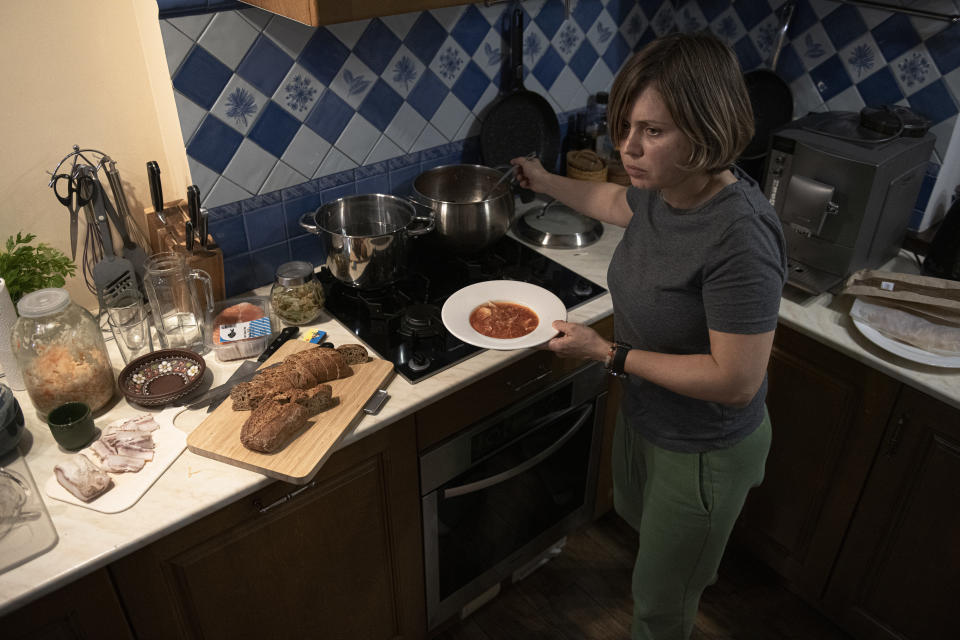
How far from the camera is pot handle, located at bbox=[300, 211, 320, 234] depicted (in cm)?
176

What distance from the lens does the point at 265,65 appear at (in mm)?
1697

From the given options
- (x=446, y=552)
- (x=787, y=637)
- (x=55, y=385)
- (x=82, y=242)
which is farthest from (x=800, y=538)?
(x=82, y=242)

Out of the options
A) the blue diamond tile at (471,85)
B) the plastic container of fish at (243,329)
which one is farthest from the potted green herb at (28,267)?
the blue diamond tile at (471,85)

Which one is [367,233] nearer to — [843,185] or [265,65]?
[265,65]

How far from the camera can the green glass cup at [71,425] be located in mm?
1327

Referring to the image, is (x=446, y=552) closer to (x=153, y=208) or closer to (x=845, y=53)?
(x=153, y=208)

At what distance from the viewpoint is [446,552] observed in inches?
72.4

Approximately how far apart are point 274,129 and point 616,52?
118 cm

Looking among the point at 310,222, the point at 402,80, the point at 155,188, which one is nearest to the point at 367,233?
the point at 310,222

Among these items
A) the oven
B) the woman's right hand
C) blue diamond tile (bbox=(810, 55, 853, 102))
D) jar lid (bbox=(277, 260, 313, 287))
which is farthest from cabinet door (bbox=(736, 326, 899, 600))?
jar lid (bbox=(277, 260, 313, 287))

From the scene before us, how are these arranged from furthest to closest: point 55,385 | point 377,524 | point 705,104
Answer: point 377,524, point 55,385, point 705,104

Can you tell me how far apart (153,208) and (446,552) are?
109 cm

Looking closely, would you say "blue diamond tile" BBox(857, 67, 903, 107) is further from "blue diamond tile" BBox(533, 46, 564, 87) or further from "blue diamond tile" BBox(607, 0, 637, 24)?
"blue diamond tile" BBox(533, 46, 564, 87)

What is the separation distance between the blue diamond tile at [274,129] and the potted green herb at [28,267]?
0.51 m
